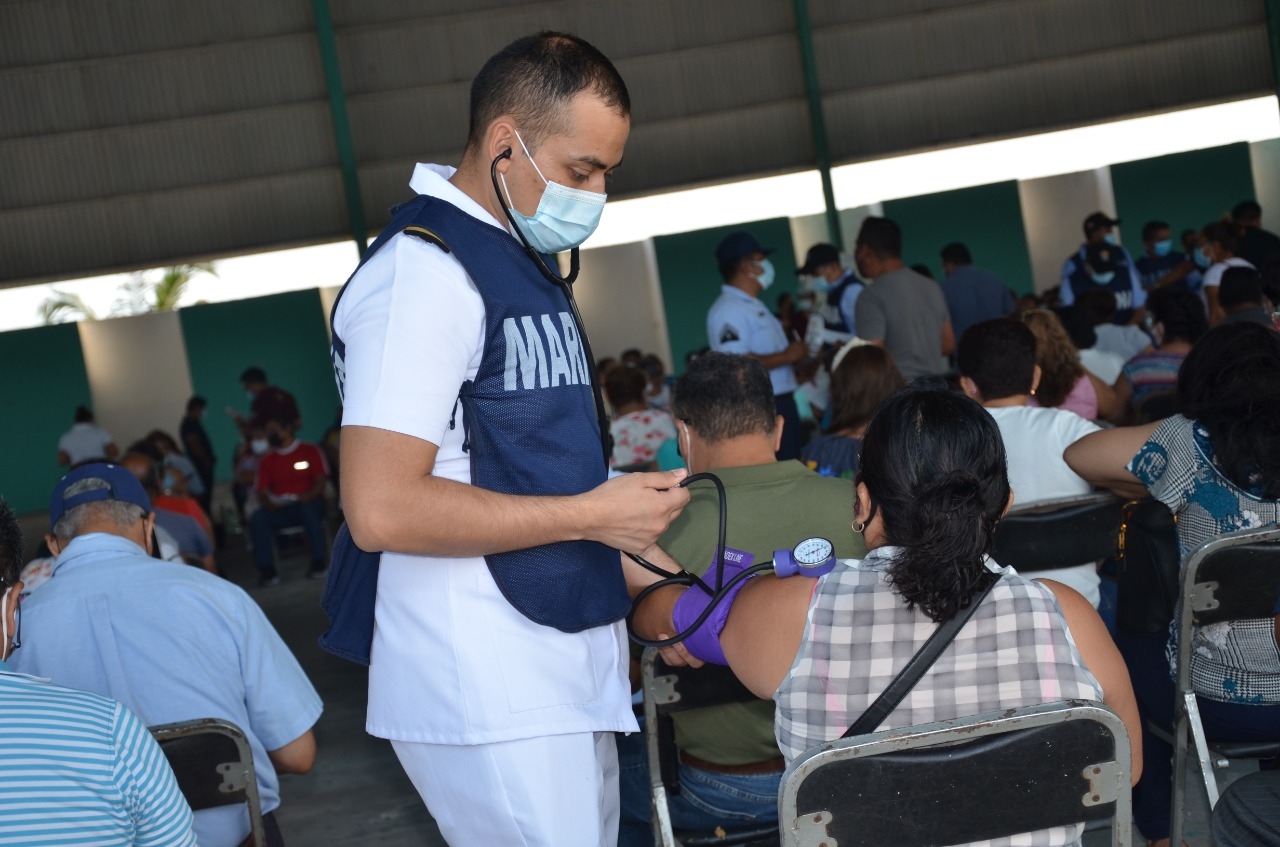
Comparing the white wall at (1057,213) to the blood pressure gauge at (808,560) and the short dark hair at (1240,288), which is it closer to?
the short dark hair at (1240,288)

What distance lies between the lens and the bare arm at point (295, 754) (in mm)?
2479

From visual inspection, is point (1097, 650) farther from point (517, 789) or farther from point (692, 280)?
point (692, 280)

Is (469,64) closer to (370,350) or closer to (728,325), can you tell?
(728,325)

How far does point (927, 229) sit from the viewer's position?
573 inches

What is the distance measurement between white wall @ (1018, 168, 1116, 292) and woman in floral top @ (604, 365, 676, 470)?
9.56 meters

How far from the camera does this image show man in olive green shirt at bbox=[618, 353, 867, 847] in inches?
93.5

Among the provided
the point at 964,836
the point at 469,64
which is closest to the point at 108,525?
the point at 964,836

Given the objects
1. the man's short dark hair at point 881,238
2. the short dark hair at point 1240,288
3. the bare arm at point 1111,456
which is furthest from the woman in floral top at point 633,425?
the bare arm at point 1111,456

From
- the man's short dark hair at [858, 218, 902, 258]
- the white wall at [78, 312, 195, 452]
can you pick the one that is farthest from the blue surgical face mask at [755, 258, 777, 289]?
the white wall at [78, 312, 195, 452]

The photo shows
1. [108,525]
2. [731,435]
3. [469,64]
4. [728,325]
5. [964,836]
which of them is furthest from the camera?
[469,64]

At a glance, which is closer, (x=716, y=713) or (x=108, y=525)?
(x=716, y=713)

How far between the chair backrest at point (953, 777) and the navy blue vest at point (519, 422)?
0.33m

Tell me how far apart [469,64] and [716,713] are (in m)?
10.8

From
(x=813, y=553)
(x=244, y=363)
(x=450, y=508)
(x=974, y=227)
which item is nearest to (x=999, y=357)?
(x=813, y=553)
